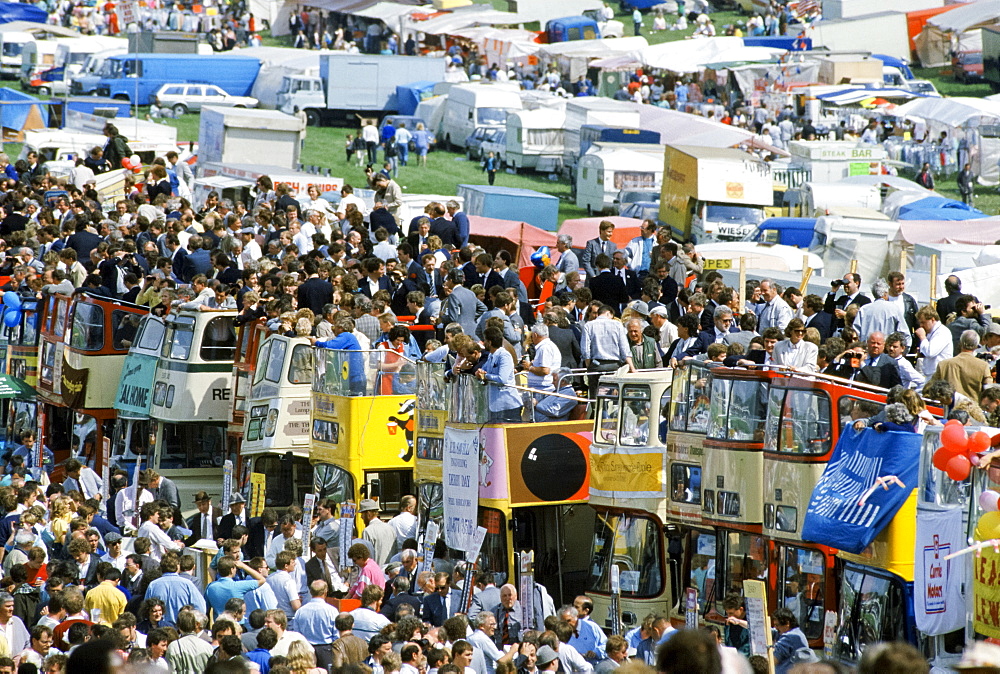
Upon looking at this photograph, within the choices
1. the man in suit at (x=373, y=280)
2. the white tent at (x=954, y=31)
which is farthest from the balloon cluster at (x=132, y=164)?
the white tent at (x=954, y=31)

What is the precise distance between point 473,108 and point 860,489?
46.0 metres

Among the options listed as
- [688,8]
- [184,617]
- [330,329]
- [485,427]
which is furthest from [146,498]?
[688,8]

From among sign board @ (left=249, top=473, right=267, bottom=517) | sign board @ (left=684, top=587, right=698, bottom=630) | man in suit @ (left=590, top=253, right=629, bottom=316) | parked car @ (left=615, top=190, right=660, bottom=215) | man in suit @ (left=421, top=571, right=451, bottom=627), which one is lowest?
sign board @ (left=249, top=473, right=267, bottom=517)

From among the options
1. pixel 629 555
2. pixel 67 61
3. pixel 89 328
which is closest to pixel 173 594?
pixel 629 555

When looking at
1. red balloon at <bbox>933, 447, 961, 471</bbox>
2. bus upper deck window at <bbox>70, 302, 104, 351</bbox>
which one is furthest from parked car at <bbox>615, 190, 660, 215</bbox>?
red balloon at <bbox>933, 447, 961, 471</bbox>

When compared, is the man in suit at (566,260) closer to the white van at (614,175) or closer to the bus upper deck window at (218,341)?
the bus upper deck window at (218,341)

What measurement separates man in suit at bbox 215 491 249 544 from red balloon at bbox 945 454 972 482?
9667mm

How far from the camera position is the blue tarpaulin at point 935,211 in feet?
121

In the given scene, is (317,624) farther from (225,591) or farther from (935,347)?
(935,347)

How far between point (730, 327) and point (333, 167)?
38.7 meters

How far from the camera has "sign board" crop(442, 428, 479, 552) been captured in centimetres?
1778

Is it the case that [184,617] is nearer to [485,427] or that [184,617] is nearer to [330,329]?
[485,427]

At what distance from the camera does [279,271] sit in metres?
23.4

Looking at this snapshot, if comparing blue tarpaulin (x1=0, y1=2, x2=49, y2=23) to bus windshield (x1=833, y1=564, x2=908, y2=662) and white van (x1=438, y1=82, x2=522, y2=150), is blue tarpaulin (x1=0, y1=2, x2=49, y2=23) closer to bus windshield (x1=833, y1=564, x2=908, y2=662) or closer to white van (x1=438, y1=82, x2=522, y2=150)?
white van (x1=438, y1=82, x2=522, y2=150)
